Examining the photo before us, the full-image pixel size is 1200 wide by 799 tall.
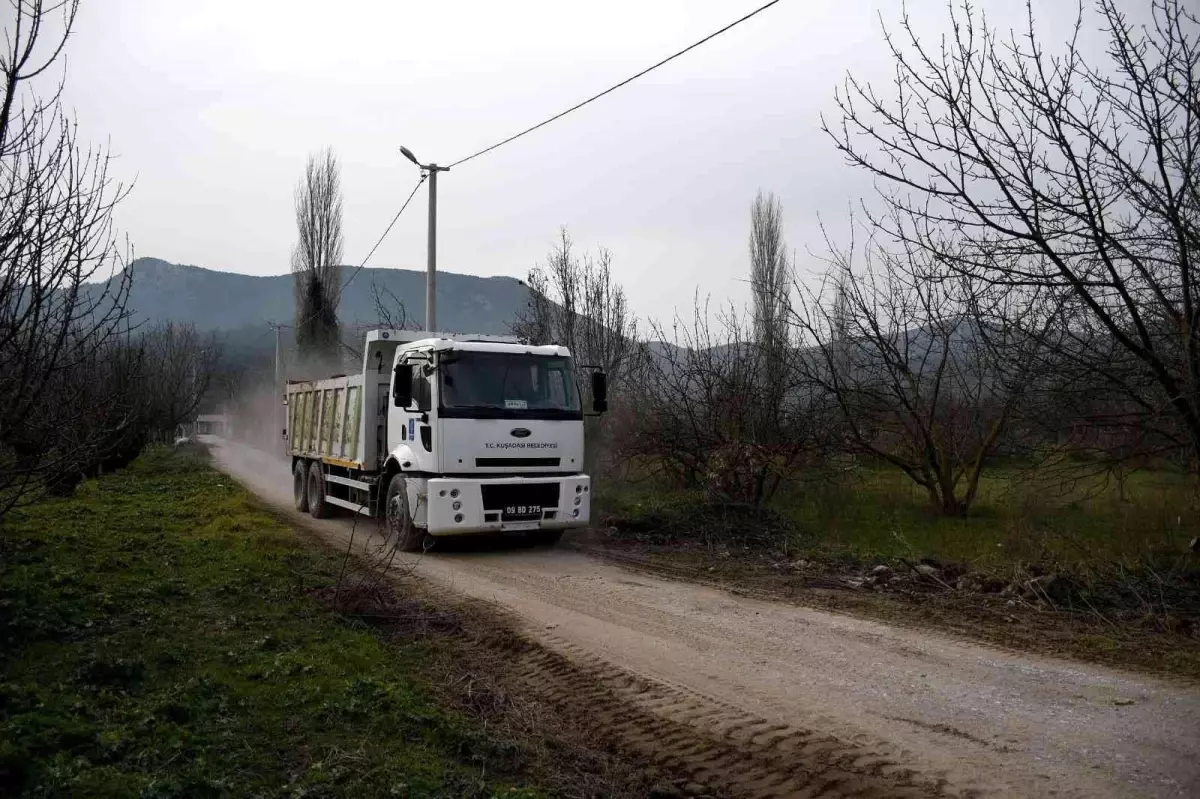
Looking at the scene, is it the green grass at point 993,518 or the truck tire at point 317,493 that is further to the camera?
the truck tire at point 317,493

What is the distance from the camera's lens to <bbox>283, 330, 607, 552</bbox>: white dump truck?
37.6 ft

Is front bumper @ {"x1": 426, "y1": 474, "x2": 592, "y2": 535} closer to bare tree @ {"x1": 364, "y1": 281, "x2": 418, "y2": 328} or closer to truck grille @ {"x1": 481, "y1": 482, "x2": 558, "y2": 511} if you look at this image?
truck grille @ {"x1": 481, "y1": 482, "x2": 558, "y2": 511}

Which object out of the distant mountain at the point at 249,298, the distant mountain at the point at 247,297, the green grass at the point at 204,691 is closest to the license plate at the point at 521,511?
the green grass at the point at 204,691

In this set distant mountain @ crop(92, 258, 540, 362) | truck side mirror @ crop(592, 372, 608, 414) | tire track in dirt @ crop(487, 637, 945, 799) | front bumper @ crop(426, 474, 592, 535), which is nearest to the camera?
tire track in dirt @ crop(487, 637, 945, 799)

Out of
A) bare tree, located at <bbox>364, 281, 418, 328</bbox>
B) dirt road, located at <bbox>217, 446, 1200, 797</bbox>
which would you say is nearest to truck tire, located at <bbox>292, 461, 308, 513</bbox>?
bare tree, located at <bbox>364, 281, 418, 328</bbox>

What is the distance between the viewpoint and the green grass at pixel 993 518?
1063 centimetres

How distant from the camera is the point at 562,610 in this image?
838 centimetres

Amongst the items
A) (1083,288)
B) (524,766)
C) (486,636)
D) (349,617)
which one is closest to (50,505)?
(349,617)

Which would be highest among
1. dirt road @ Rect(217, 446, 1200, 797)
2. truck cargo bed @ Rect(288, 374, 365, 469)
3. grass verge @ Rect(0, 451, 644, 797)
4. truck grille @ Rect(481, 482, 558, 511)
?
truck cargo bed @ Rect(288, 374, 365, 469)

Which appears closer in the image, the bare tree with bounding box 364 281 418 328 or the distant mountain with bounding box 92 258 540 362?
the bare tree with bounding box 364 281 418 328

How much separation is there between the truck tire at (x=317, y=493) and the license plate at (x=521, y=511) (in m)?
5.96

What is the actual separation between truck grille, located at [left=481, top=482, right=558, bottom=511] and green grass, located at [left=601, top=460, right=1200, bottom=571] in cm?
259

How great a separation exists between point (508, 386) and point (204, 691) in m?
7.25

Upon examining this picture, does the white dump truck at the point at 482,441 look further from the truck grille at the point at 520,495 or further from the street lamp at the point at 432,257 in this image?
the street lamp at the point at 432,257
